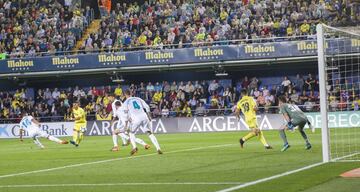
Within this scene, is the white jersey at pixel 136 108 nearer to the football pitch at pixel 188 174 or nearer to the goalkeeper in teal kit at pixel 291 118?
the football pitch at pixel 188 174

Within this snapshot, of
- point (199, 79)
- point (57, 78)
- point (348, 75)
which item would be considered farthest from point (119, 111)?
point (57, 78)

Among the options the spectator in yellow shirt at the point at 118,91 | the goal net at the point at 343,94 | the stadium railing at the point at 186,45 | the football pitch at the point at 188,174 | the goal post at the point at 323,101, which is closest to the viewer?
the football pitch at the point at 188,174

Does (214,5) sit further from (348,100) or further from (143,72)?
(348,100)

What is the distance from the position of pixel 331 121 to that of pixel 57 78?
68.9ft

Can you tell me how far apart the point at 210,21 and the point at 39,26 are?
12586mm

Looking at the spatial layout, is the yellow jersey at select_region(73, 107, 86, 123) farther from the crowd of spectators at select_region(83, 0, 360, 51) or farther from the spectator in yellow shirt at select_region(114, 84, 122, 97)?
the spectator in yellow shirt at select_region(114, 84, 122, 97)

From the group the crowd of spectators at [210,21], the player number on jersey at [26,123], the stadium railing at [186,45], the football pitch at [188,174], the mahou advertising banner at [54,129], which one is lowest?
the football pitch at [188,174]

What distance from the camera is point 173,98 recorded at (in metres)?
43.1

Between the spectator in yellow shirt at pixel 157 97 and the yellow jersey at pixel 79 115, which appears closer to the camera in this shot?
the yellow jersey at pixel 79 115

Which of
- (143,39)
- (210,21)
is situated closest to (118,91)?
(143,39)

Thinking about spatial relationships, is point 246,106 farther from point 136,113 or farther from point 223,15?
point 223,15

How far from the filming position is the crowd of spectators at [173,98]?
40344 mm

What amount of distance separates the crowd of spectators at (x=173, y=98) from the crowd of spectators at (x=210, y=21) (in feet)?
9.38

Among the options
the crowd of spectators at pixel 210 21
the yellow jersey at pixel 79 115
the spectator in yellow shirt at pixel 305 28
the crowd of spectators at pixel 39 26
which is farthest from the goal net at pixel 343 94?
the crowd of spectators at pixel 39 26
